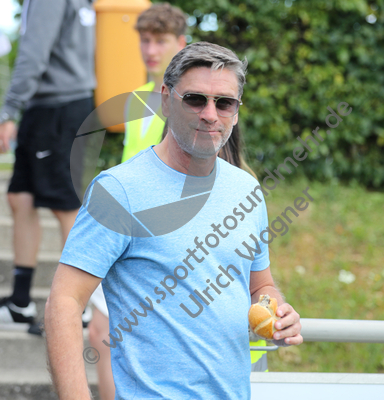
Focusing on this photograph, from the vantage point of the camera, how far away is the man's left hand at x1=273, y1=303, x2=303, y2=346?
1422 millimetres

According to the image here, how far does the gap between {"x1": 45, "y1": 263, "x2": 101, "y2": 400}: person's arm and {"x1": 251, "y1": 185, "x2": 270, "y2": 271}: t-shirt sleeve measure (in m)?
0.54

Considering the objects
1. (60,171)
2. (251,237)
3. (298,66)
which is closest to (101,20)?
(60,171)

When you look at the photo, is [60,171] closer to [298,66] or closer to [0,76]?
[298,66]

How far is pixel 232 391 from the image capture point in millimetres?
1379

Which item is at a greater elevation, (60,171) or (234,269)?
(234,269)

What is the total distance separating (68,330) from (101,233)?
0.25 meters

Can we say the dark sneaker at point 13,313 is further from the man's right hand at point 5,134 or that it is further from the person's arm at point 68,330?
the person's arm at point 68,330

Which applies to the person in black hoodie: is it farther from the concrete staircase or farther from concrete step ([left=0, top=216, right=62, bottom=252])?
concrete step ([left=0, top=216, right=62, bottom=252])

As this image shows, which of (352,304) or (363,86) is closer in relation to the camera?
(352,304)

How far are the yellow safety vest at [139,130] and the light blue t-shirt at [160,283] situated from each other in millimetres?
731

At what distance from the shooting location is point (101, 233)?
1.25 m

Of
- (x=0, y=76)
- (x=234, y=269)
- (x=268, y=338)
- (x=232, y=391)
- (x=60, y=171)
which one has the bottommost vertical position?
(x=0, y=76)

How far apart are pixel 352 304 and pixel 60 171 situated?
2.30 metres

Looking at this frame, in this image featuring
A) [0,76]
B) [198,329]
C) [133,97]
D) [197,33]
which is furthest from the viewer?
[0,76]
